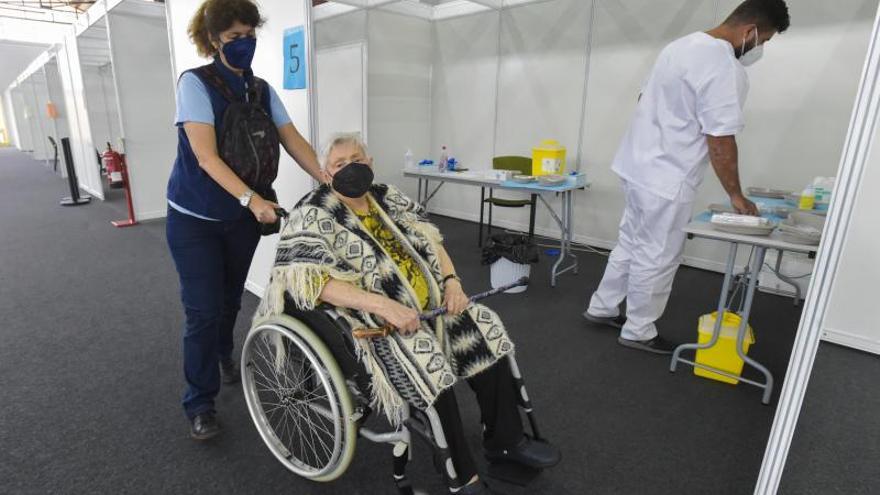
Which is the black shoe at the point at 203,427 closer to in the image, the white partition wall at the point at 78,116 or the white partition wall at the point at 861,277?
the white partition wall at the point at 861,277

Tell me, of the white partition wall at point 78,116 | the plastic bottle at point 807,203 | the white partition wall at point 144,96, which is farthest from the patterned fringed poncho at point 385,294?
the white partition wall at point 78,116

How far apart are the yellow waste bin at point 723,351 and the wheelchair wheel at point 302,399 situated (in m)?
1.63

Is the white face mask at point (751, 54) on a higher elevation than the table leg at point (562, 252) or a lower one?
higher

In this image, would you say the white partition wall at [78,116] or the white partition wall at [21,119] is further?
the white partition wall at [21,119]

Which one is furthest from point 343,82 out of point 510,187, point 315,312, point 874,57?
point 874,57

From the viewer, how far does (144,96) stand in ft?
15.2

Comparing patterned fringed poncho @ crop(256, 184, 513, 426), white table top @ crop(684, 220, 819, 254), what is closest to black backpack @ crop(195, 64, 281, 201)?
patterned fringed poncho @ crop(256, 184, 513, 426)

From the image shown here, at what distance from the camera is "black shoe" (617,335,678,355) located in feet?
7.73

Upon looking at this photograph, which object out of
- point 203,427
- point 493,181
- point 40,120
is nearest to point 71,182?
point 493,181

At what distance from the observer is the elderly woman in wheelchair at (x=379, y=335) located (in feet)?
3.90

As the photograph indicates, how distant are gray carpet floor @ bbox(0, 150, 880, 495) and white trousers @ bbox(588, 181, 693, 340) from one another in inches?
8.1

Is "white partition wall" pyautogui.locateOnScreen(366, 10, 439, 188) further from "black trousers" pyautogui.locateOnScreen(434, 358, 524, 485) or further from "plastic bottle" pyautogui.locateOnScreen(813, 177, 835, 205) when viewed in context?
"black trousers" pyautogui.locateOnScreen(434, 358, 524, 485)

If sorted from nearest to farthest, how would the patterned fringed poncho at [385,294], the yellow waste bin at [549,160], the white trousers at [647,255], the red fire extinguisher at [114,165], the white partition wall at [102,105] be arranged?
the patterned fringed poncho at [385,294] < the white trousers at [647,255] < the yellow waste bin at [549,160] < the red fire extinguisher at [114,165] < the white partition wall at [102,105]

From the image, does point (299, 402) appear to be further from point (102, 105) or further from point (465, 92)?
point (102, 105)
